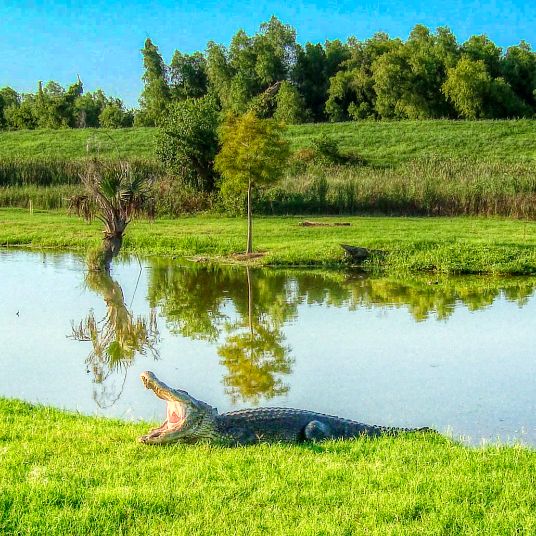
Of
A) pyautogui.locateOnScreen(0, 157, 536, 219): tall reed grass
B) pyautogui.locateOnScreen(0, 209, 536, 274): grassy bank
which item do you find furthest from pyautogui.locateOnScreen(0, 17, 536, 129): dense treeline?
pyautogui.locateOnScreen(0, 209, 536, 274): grassy bank

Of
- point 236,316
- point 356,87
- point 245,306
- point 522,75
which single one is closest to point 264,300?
point 245,306

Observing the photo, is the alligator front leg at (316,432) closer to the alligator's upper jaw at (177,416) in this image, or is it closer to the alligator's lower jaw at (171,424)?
the alligator's upper jaw at (177,416)

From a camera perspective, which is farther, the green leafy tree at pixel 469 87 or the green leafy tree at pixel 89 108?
the green leafy tree at pixel 89 108

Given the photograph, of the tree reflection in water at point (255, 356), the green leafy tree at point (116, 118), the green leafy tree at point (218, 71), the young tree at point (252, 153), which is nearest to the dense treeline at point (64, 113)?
the green leafy tree at point (116, 118)

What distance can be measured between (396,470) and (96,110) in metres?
87.2

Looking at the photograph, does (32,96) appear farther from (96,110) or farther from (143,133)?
(143,133)

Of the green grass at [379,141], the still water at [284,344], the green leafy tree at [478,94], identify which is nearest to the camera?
the still water at [284,344]

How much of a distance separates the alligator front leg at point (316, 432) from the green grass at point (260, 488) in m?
0.41

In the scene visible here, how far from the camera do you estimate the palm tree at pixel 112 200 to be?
65.1 ft

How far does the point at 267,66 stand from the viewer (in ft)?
270

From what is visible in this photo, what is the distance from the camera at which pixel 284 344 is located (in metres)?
12.6

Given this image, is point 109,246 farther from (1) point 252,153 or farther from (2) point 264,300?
(2) point 264,300

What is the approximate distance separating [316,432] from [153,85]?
78178 mm

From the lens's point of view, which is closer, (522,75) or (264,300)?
(264,300)
